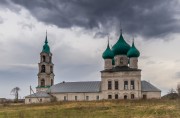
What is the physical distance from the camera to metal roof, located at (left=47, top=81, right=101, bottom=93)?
62.1m

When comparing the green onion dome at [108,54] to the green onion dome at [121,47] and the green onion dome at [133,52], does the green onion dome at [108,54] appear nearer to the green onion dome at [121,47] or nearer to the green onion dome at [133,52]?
the green onion dome at [121,47]

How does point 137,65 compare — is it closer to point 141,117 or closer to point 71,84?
point 71,84

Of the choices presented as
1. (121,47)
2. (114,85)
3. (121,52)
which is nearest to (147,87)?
(114,85)

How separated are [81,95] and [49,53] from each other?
14713 millimetres

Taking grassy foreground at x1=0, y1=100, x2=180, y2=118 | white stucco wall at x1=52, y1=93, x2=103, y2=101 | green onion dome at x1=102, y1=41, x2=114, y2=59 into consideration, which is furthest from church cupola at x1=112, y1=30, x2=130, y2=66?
grassy foreground at x1=0, y1=100, x2=180, y2=118

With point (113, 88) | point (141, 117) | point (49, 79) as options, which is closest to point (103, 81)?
point (113, 88)

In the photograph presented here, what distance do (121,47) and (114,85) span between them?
726 cm

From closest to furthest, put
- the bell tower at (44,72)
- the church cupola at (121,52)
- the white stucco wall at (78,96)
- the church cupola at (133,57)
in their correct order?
1. the church cupola at (133,57)
2. the church cupola at (121,52)
3. the white stucco wall at (78,96)
4. the bell tower at (44,72)

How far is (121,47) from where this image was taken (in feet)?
200

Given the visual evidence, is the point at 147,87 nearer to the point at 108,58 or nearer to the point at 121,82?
the point at 121,82

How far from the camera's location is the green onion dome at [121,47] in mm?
60719

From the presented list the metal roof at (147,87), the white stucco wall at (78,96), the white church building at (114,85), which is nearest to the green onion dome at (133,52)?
the white church building at (114,85)

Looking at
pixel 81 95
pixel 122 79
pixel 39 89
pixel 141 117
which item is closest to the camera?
pixel 141 117

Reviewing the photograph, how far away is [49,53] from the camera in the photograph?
72.1 metres
